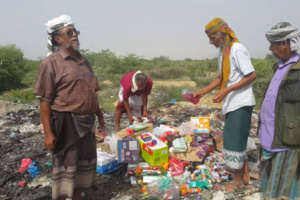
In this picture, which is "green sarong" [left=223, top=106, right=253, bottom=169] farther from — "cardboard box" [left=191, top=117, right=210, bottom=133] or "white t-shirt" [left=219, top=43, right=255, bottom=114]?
"cardboard box" [left=191, top=117, right=210, bottom=133]

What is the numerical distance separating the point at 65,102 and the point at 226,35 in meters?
1.89

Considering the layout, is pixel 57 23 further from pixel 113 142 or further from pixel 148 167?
pixel 113 142

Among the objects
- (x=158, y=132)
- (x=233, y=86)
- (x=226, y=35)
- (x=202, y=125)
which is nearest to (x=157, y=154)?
(x=158, y=132)

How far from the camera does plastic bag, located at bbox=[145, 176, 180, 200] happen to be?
3160 millimetres

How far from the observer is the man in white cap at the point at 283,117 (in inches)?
83.2

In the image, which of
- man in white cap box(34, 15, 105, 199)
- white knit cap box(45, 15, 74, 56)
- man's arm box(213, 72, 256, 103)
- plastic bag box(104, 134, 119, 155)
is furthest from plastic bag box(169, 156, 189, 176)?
white knit cap box(45, 15, 74, 56)

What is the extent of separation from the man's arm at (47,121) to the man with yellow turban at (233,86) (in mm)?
1702

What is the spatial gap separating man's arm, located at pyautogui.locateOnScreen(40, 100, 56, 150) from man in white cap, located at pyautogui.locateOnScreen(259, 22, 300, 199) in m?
1.98

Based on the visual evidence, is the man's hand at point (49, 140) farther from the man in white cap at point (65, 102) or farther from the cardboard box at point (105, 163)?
the cardboard box at point (105, 163)

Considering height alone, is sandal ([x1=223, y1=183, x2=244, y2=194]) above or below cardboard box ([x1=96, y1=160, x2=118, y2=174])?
below

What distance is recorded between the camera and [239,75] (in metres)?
2.87

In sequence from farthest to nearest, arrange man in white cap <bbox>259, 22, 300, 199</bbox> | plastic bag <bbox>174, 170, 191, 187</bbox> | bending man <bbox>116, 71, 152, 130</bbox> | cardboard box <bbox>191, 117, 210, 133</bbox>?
1. bending man <bbox>116, 71, 152, 130</bbox>
2. cardboard box <bbox>191, 117, 210, 133</bbox>
3. plastic bag <bbox>174, 170, 191, 187</bbox>
4. man in white cap <bbox>259, 22, 300, 199</bbox>

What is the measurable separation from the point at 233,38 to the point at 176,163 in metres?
1.91

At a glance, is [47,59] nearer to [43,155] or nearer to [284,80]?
[284,80]
